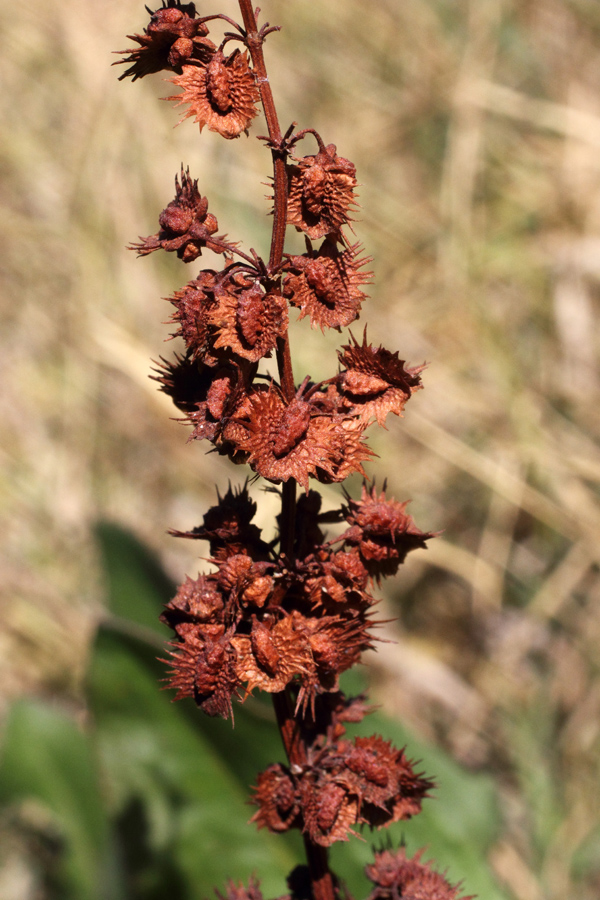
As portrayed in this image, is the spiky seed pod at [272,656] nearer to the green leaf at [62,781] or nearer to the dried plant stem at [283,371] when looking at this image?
the dried plant stem at [283,371]

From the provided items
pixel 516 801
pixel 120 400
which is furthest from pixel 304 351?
pixel 516 801

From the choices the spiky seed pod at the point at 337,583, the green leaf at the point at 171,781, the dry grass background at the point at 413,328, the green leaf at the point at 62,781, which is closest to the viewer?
the spiky seed pod at the point at 337,583

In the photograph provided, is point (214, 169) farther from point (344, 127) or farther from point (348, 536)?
point (348, 536)

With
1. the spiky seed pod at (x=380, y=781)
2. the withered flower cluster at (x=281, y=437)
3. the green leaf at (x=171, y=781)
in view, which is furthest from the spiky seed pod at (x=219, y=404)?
the green leaf at (x=171, y=781)

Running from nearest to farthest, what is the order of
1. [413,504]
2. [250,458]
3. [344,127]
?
1. [250,458]
2. [413,504]
3. [344,127]

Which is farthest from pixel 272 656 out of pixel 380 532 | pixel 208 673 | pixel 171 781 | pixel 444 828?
pixel 171 781
